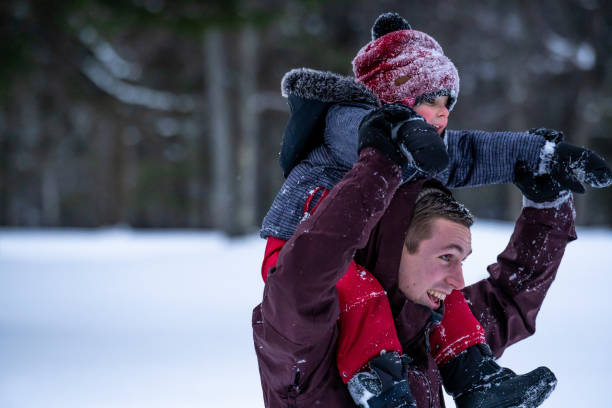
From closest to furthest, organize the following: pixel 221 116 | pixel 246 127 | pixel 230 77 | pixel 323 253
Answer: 1. pixel 323 253
2. pixel 246 127
3. pixel 221 116
4. pixel 230 77

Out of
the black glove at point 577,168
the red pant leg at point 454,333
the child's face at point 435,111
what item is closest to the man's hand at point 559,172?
the black glove at point 577,168

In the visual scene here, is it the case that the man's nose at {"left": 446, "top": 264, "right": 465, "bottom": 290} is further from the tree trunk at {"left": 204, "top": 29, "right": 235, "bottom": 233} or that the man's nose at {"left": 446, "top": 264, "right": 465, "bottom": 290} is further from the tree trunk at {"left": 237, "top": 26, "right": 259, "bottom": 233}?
the tree trunk at {"left": 204, "top": 29, "right": 235, "bottom": 233}

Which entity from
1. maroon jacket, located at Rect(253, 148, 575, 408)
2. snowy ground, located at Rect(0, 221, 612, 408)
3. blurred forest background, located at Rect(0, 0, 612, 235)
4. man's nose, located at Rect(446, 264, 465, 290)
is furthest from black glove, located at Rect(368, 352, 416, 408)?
blurred forest background, located at Rect(0, 0, 612, 235)

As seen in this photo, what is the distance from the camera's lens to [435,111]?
170 cm

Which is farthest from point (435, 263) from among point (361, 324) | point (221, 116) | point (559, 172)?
point (221, 116)

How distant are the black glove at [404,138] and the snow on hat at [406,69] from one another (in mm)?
508

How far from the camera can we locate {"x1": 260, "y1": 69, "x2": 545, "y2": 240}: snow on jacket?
57.4 inches

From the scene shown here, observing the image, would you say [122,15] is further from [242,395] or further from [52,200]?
[52,200]

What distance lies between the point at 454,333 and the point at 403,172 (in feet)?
1.79

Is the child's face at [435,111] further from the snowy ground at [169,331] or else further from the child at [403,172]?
the snowy ground at [169,331]

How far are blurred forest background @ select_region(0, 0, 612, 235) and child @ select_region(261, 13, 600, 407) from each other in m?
5.22

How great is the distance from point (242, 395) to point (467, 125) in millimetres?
14152

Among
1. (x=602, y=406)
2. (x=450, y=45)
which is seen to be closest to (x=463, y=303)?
(x=602, y=406)

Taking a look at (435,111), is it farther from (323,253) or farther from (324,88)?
(323,253)
